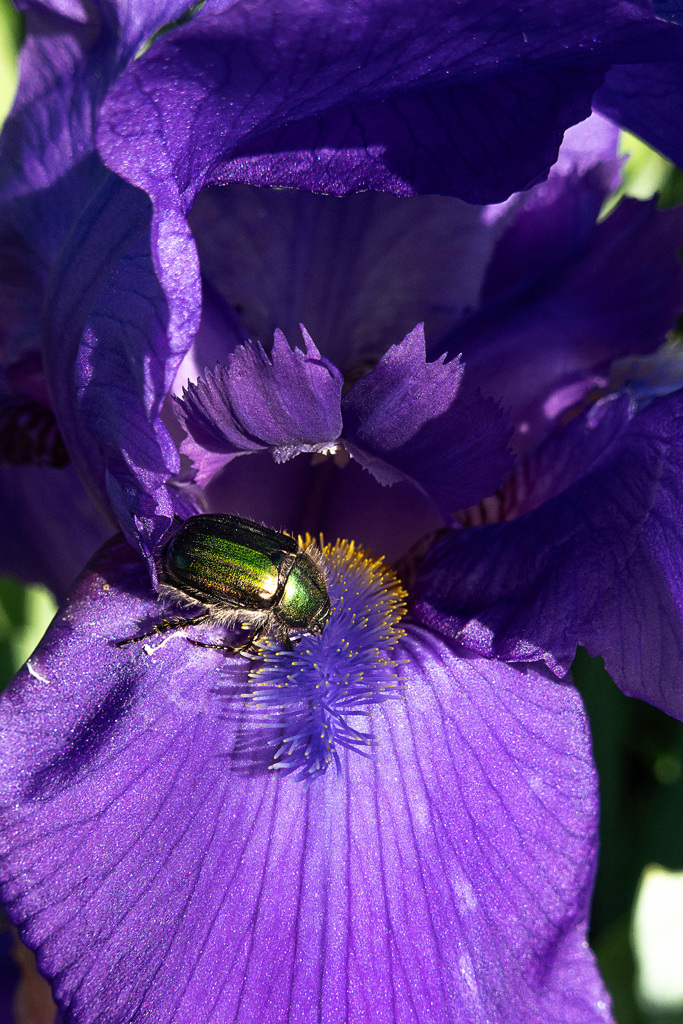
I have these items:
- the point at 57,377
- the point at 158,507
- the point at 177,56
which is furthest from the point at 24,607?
the point at 177,56

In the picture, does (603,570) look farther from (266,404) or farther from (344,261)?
(344,261)

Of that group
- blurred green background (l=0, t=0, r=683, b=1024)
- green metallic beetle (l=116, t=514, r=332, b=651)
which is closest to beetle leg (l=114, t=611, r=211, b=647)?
green metallic beetle (l=116, t=514, r=332, b=651)

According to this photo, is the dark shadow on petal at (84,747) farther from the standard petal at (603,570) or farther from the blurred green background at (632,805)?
the blurred green background at (632,805)

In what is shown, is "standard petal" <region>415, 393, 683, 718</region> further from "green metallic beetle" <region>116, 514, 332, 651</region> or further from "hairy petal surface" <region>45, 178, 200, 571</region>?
"hairy petal surface" <region>45, 178, 200, 571</region>

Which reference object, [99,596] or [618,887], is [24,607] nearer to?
[99,596]

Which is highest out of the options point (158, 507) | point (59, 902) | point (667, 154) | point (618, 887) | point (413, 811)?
point (667, 154)

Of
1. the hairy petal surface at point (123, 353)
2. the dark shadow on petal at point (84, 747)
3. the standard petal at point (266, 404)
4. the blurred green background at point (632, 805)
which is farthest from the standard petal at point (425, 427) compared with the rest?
the blurred green background at point (632, 805)
